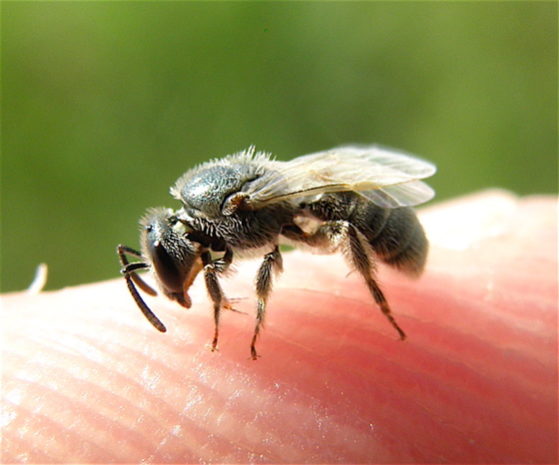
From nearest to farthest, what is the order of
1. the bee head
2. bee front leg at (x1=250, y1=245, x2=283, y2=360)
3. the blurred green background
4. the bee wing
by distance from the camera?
bee front leg at (x1=250, y1=245, x2=283, y2=360) → the bee head → the bee wing → the blurred green background

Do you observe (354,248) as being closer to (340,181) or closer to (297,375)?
(340,181)

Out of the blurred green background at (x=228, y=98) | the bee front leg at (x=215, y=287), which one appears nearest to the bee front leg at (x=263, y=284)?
the bee front leg at (x=215, y=287)

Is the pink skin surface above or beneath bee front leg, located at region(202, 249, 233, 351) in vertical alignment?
beneath

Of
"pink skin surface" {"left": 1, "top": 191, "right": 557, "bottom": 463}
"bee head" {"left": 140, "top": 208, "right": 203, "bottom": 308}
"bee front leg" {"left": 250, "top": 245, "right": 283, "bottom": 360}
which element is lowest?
"pink skin surface" {"left": 1, "top": 191, "right": 557, "bottom": 463}

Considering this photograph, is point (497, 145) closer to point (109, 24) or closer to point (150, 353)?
point (109, 24)

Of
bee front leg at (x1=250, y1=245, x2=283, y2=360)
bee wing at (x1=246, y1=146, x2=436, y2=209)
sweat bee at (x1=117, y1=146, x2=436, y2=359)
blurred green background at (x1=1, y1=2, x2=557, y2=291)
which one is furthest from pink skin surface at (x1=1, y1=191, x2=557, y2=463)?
blurred green background at (x1=1, y1=2, x2=557, y2=291)

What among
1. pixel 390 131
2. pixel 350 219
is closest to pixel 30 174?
pixel 390 131

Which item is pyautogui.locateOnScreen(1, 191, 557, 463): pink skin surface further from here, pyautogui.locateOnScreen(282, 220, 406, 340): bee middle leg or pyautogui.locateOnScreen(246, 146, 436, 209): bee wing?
pyautogui.locateOnScreen(246, 146, 436, 209): bee wing

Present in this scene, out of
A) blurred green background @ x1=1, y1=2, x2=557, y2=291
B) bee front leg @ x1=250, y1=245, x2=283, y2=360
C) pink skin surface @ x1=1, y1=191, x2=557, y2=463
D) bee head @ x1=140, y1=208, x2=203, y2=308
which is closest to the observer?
pink skin surface @ x1=1, y1=191, x2=557, y2=463
